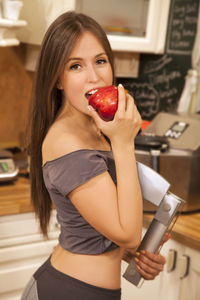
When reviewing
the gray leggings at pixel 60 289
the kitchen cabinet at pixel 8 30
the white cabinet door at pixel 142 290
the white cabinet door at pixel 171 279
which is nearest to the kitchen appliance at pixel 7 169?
the kitchen cabinet at pixel 8 30

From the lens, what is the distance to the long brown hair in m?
1.16

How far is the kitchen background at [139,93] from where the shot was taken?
192 cm

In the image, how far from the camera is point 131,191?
1107 mm

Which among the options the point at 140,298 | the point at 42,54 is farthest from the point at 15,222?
the point at 42,54

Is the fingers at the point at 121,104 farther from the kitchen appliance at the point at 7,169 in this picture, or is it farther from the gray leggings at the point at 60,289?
the kitchen appliance at the point at 7,169

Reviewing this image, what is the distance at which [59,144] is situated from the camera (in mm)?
1152

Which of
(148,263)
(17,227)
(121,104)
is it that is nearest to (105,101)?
(121,104)

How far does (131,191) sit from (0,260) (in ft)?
3.50

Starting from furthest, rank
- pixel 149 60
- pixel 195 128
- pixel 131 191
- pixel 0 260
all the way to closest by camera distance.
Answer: pixel 149 60 → pixel 195 128 → pixel 0 260 → pixel 131 191

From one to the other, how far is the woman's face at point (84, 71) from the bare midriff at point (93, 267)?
357 mm

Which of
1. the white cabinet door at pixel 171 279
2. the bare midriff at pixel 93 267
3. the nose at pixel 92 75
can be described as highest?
the nose at pixel 92 75

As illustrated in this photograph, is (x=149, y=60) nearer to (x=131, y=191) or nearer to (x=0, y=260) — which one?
(x=0, y=260)

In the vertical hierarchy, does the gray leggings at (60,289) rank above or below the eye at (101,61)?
below

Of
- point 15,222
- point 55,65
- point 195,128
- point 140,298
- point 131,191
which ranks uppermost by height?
point 55,65
